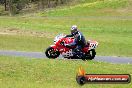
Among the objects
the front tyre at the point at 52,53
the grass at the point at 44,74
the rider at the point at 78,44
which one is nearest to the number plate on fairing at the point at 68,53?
the rider at the point at 78,44

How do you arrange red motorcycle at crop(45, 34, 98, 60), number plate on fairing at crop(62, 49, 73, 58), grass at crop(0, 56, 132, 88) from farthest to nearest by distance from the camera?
number plate on fairing at crop(62, 49, 73, 58) < red motorcycle at crop(45, 34, 98, 60) < grass at crop(0, 56, 132, 88)

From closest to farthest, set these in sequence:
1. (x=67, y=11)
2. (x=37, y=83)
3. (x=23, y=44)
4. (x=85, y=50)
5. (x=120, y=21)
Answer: (x=37, y=83) < (x=85, y=50) < (x=23, y=44) < (x=120, y=21) < (x=67, y=11)

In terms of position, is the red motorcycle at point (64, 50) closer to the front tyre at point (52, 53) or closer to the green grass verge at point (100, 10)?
the front tyre at point (52, 53)

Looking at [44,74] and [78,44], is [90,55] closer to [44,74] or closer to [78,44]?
[78,44]

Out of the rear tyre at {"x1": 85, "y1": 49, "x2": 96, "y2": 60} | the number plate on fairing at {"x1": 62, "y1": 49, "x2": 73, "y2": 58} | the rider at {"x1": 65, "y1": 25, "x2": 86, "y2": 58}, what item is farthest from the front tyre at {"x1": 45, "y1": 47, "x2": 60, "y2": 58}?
the rear tyre at {"x1": 85, "y1": 49, "x2": 96, "y2": 60}

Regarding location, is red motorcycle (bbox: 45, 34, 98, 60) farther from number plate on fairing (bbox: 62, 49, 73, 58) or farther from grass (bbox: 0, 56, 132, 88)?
grass (bbox: 0, 56, 132, 88)

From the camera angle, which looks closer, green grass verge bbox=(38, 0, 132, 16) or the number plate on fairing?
the number plate on fairing

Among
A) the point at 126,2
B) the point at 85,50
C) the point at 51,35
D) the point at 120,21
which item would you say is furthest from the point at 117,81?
the point at 126,2

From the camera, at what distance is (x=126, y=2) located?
8381 cm

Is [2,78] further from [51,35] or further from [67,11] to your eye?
[67,11]

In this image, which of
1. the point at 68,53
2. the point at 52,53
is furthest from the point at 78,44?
the point at 52,53

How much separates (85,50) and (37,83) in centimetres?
916

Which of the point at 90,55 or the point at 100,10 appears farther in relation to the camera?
the point at 100,10

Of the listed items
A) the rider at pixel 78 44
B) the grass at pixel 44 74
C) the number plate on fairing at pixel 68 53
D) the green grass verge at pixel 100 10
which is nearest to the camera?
the grass at pixel 44 74
